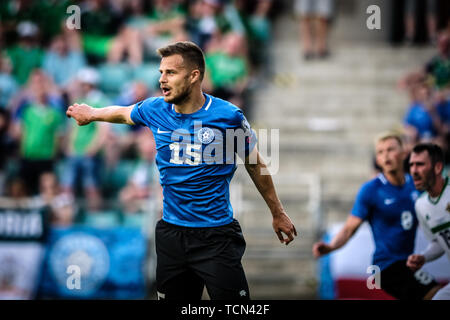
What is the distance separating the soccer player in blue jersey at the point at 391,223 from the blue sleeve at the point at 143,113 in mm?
2233

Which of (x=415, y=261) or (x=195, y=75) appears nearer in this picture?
(x=195, y=75)

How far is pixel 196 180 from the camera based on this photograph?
5684 mm

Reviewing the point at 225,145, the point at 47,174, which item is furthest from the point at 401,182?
the point at 47,174

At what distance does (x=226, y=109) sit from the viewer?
5.70m

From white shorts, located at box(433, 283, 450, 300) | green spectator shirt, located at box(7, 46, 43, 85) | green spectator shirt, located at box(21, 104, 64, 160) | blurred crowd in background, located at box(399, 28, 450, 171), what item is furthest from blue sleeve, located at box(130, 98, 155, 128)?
green spectator shirt, located at box(7, 46, 43, 85)

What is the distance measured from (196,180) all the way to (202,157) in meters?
0.18

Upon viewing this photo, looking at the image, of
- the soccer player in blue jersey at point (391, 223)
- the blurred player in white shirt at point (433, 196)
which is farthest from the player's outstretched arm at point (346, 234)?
the blurred player in white shirt at point (433, 196)

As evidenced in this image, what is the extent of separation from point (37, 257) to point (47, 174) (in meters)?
1.54

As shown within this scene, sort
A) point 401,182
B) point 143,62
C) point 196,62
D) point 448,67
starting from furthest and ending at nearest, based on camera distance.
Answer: point 143,62 → point 448,67 → point 401,182 → point 196,62

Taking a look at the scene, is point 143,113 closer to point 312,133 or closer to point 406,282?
point 406,282

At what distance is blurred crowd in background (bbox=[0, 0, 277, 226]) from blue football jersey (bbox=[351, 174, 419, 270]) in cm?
457

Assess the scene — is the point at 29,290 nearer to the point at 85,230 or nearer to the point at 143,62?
the point at 85,230

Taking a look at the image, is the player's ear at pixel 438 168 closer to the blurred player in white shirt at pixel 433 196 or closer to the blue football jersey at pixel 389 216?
the blurred player in white shirt at pixel 433 196

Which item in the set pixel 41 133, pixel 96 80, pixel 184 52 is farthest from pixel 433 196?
pixel 96 80
